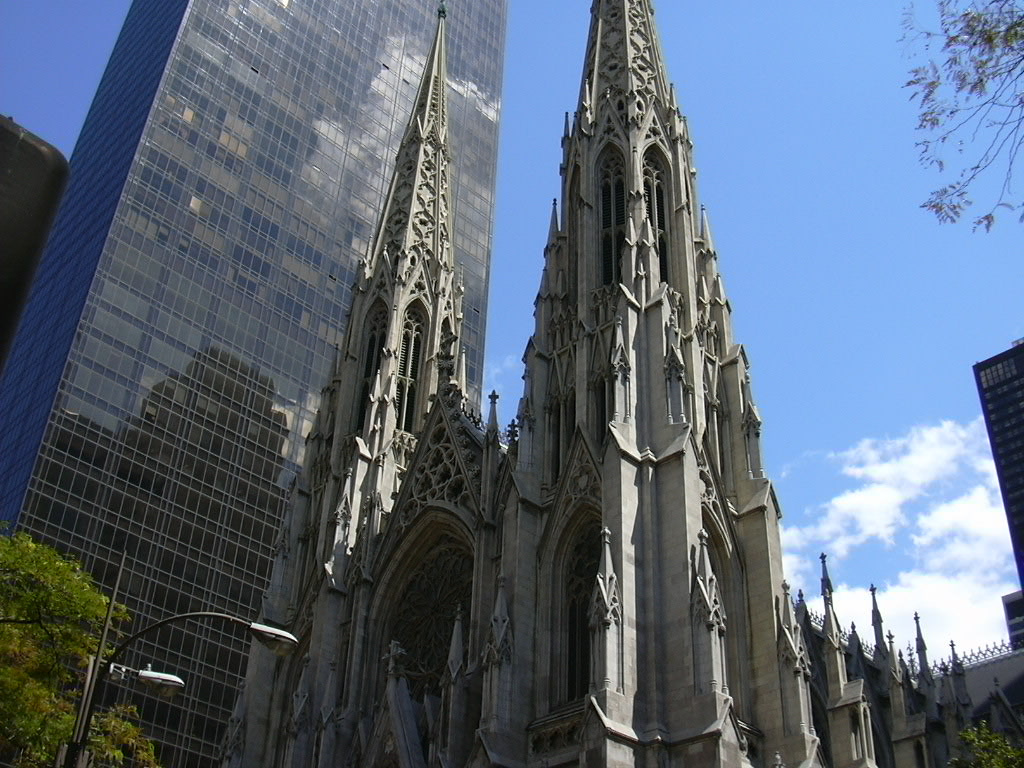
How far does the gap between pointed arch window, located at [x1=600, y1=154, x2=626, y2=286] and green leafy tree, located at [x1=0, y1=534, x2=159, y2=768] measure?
1938cm

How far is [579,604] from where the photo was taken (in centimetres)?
2845

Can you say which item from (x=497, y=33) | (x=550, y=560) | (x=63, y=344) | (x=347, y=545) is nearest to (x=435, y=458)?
(x=347, y=545)

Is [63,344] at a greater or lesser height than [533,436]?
greater

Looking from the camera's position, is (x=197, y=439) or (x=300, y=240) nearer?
(x=197, y=439)

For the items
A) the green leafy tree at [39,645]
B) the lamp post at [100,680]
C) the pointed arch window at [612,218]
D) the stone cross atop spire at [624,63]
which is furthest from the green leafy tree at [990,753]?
the stone cross atop spire at [624,63]

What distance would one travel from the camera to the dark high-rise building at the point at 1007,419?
87625mm

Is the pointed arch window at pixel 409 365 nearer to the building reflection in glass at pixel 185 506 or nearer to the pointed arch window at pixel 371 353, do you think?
the pointed arch window at pixel 371 353

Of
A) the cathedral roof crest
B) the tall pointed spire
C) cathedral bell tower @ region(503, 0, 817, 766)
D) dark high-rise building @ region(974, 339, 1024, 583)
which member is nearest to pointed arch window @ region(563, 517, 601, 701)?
cathedral bell tower @ region(503, 0, 817, 766)

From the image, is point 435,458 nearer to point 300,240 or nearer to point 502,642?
point 502,642

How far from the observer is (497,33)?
8519cm

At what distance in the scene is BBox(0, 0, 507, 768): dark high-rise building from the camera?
4484 centimetres

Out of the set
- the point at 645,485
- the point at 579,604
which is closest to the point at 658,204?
the point at 645,485

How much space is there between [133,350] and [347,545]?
17946 millimetres

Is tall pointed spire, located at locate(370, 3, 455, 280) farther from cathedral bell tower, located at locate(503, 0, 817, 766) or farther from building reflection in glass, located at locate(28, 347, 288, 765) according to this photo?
building reflection in glass, located at locate(28, 347, 288, 765)
